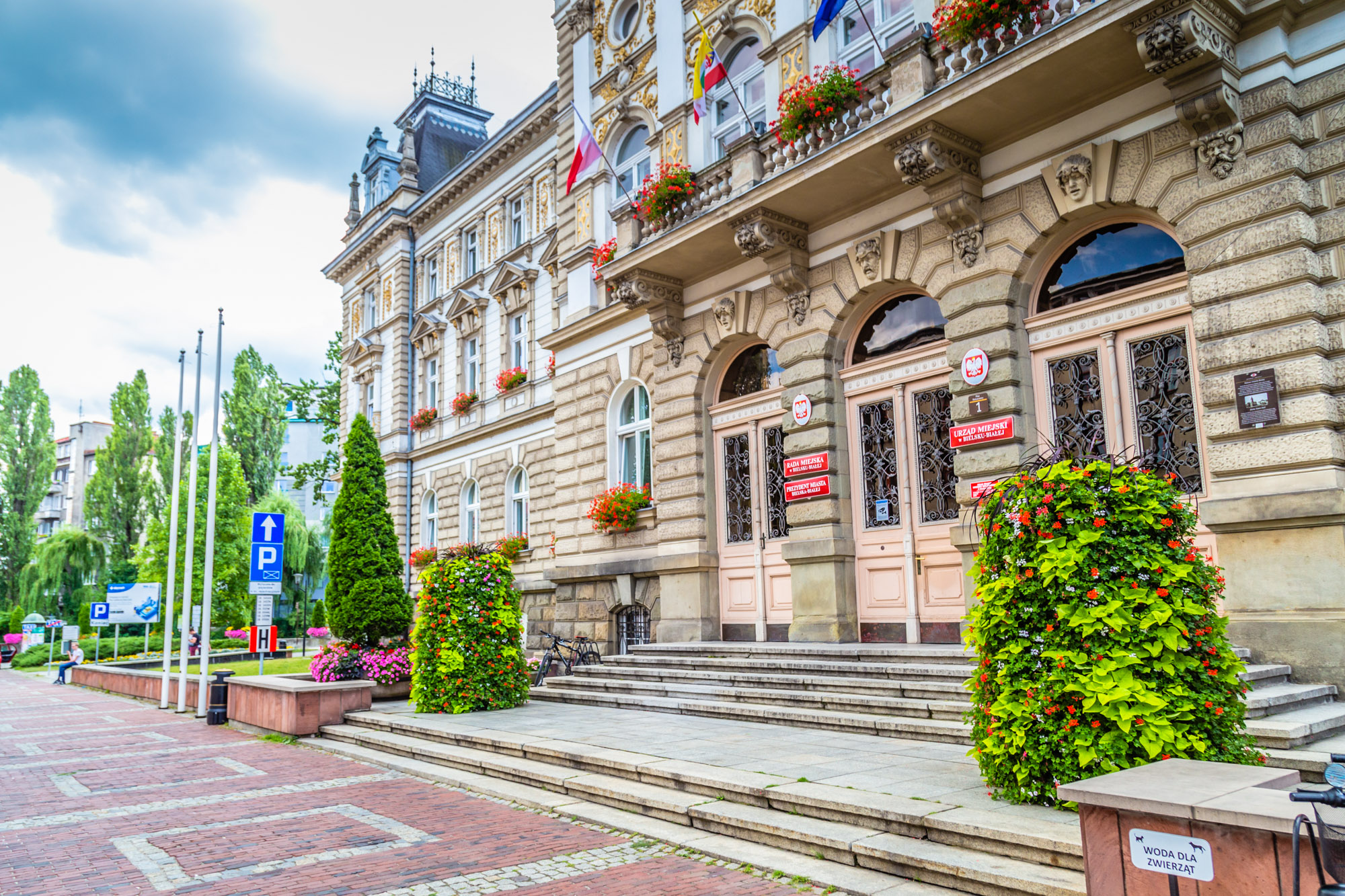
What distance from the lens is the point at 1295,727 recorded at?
6.83m

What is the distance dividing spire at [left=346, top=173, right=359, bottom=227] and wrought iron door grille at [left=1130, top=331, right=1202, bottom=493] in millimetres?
32179

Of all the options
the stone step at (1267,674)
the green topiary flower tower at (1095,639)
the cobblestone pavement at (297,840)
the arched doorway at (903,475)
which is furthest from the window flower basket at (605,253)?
the green topiary flower tower at (1095,639)

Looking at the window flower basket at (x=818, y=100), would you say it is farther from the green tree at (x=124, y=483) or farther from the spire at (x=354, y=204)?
the green tree at (x=124, y=483)

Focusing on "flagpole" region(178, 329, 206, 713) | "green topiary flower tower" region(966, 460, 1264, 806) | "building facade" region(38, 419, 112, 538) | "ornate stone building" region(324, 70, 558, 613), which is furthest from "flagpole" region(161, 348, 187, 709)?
"building facade" region(38, 419, 112, 538)

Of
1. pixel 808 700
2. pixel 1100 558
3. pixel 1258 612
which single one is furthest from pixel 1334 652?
pixel 808 700

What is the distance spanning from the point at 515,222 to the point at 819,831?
74.0ft

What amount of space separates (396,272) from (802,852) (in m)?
28.8

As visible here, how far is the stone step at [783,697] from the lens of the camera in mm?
9188

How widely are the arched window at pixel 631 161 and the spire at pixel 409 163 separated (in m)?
15.1

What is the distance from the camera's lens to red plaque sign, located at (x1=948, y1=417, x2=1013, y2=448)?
36.9ft

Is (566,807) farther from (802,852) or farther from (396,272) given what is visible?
(396,272)

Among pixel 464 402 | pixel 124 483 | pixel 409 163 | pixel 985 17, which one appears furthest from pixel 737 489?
pixel 124 483

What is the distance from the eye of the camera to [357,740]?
1209 centimetres

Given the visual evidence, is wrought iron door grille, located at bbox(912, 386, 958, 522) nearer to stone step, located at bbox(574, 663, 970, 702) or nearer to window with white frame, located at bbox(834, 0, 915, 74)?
stone step, located at bbox(574, 663, 970, 702)
